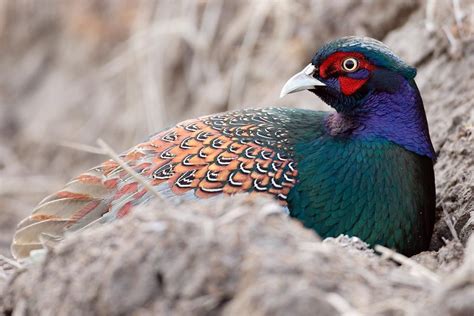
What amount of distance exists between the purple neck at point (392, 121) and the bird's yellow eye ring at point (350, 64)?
185 mm

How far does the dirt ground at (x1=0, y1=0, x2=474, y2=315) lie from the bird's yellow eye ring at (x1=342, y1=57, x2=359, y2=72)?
916 mm

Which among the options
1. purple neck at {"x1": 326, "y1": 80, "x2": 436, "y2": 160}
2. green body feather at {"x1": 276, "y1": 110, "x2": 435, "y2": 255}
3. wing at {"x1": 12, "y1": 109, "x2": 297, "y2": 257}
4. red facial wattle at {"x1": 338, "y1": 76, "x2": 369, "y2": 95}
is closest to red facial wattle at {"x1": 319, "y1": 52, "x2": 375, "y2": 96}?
red facial wattle at {"x1": 338, "y1": 76, "x2": 369, "y2": 95}

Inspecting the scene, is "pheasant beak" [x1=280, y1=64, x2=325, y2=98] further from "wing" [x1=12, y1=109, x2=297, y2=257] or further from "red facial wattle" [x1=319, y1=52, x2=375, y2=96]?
"wing" [x1=12, y1=109, x2=297, y2=257]

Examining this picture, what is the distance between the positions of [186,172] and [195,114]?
12.1 ft

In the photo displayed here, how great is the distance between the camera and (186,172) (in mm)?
4812

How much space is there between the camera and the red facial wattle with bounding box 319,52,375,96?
16.0ft

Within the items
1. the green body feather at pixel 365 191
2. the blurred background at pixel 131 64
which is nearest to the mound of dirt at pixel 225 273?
the green body feather at pixel 365 191

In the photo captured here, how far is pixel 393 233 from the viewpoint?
4641mm

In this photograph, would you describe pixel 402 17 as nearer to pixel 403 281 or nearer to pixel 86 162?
pixel 86 162

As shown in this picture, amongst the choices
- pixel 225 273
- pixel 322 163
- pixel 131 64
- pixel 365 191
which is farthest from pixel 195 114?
pixel 225 273

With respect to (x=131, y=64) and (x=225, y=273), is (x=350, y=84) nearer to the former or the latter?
(x=225, y=273)

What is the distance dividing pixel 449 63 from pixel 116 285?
375cm

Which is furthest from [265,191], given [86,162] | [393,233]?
[86,162]

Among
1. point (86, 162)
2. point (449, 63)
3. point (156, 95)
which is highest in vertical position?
point (449, 63)
